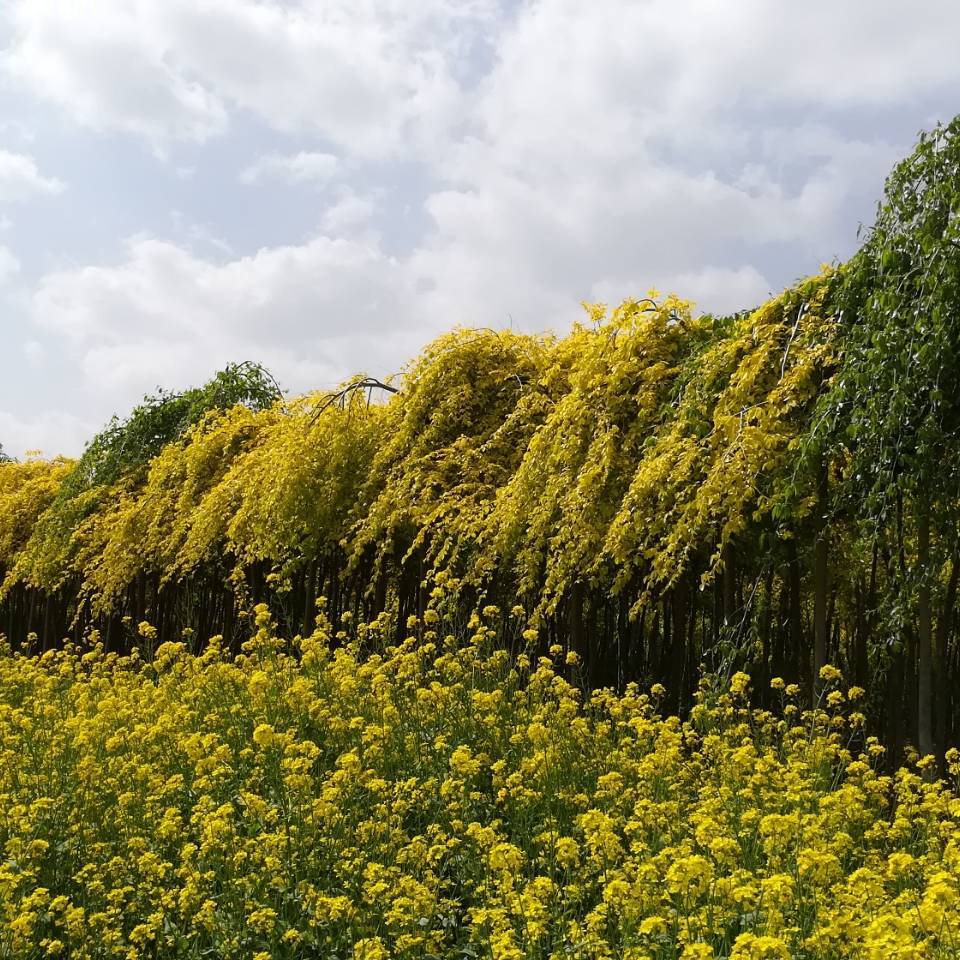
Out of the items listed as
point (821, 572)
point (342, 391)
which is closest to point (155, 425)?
point (342, 391)

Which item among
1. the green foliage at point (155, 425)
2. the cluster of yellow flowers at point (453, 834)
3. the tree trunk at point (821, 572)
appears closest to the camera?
the cluster of yellow flowers at point (453, 834)

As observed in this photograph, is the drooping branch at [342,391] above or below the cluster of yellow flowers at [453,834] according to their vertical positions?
above

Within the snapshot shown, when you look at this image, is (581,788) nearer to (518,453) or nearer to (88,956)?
(88,956)

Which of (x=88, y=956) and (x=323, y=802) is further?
(x=323, y=802)

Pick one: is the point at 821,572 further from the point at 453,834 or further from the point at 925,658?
the point at 453,834

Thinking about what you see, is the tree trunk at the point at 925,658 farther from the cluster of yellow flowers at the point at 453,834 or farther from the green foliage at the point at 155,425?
the green foliage at the point at 155,425

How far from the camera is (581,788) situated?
18.5 feet

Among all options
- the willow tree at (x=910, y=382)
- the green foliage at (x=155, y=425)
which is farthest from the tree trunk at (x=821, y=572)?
the green foliage at (x=155, y=425)

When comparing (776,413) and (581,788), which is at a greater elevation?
(776,413)

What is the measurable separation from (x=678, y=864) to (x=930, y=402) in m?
3.40

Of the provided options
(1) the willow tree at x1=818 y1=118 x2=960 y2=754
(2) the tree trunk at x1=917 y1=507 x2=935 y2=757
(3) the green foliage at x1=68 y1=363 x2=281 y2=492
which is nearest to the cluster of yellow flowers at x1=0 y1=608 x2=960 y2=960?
(2) the tree trunk at x1=917 y1=507 x2=935 y2=757

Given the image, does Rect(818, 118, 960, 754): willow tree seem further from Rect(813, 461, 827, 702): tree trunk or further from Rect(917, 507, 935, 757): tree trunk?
Rect(813, 461, 827, 702): tree trunk

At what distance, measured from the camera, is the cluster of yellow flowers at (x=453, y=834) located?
360 centimetres

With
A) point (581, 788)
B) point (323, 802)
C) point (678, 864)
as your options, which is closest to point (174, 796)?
point (323, 802)
